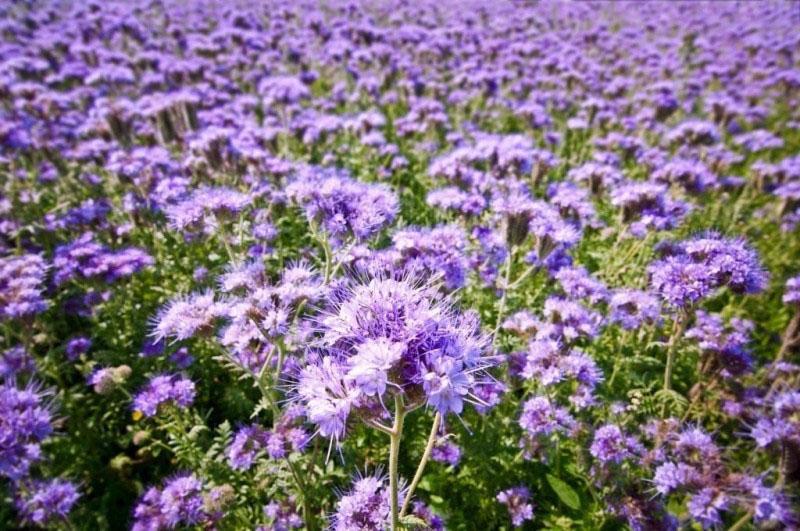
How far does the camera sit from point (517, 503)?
2814 mm

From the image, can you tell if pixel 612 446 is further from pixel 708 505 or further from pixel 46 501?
pixel 46 501

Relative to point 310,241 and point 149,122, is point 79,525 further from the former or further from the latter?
point 149,122

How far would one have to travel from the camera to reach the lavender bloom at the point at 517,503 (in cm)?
276

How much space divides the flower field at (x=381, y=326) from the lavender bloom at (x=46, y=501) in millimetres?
16

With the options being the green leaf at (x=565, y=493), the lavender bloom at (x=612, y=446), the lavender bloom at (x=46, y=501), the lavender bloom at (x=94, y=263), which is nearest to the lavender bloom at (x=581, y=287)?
the lavender bloom at (x=612, y=446)

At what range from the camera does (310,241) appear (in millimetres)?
4797

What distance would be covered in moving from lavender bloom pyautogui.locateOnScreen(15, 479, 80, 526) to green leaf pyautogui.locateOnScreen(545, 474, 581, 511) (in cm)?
268

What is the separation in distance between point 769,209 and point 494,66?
16.7 ft

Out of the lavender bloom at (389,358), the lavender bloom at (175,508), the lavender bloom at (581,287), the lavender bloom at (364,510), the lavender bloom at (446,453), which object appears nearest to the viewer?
the lavender bloom at (389,358)

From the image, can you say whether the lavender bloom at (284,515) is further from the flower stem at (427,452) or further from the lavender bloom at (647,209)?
the lavender bloom at (647,209)

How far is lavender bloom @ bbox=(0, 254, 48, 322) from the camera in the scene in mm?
3303

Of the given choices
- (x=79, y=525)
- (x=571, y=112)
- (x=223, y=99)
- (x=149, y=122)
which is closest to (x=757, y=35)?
(x=571, y=112)

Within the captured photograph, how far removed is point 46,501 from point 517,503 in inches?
102

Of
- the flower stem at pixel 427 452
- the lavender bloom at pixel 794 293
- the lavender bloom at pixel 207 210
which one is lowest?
the lavender bloom at pixel 794 293
